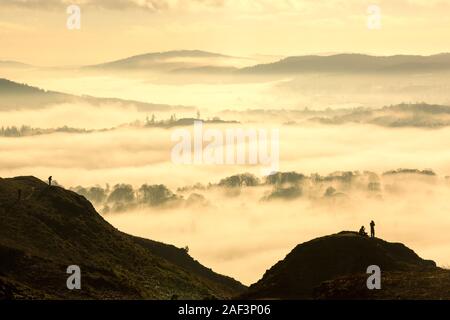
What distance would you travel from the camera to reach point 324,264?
179 metres

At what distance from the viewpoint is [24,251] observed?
195000mm

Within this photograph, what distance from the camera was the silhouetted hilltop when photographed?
173000mm

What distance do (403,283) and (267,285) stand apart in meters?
30.3

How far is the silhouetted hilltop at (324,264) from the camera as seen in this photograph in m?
173
